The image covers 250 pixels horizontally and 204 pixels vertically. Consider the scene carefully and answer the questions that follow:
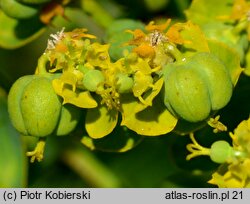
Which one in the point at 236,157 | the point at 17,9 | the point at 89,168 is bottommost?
the point at 89,168

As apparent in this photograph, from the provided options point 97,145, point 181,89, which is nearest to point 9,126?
point 97,145

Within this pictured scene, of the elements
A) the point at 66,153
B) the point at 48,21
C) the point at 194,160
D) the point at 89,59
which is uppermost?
the point at 89,59

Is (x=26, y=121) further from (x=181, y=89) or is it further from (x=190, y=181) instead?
(x=190, y=181)

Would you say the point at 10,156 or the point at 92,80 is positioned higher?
the point at 92,80

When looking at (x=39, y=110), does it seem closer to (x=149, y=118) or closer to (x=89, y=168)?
(x=149, y=118)

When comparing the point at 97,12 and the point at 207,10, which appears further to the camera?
the point at 97,12

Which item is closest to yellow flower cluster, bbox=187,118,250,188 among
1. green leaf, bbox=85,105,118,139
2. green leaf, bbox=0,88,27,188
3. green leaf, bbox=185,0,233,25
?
green leaf, bbox=85,105,118,139

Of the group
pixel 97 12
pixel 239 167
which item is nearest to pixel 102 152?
pixel 97 12
